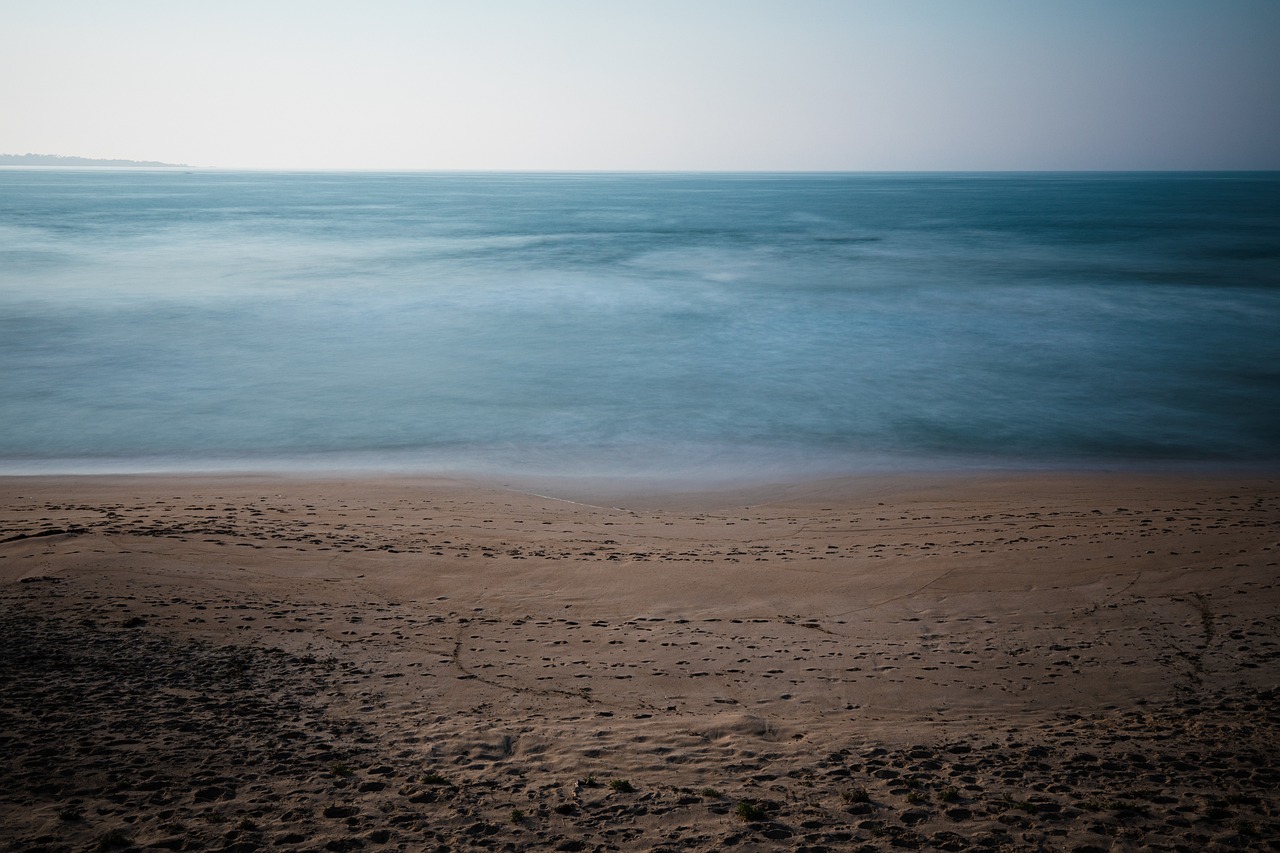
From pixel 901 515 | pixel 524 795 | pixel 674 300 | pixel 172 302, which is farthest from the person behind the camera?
pixel 674 300

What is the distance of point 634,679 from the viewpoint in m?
7.06

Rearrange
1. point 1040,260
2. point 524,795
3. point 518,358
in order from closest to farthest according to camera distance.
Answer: point 524,795
point 518,358
point 1040,260

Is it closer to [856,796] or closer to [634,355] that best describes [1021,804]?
[856,796]

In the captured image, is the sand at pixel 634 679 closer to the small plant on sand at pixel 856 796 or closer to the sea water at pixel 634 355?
the small plant on sand at pixel 856 796

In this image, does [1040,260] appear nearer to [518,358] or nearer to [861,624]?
[518,358]

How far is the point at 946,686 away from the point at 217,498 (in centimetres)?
1041

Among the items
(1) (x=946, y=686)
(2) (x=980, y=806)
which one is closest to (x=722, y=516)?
(1) (x=946, y=686)

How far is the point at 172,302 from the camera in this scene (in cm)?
3378

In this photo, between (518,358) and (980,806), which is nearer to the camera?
(980,806)

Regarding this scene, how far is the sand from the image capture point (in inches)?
202

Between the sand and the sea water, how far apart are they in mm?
4972

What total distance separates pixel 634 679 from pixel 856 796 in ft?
7.42

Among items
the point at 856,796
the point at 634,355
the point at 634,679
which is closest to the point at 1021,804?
the point at 856,796

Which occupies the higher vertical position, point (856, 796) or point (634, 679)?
point (856, 796)
